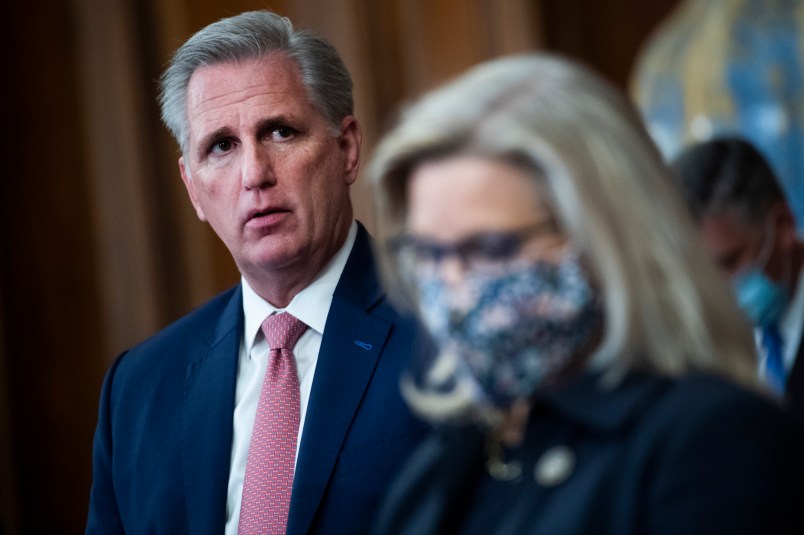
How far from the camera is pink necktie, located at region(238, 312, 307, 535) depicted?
2.07 m

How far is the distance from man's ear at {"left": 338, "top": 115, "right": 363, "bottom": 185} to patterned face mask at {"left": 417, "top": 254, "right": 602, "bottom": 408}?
1.15 m

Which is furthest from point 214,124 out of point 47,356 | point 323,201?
point 47,356

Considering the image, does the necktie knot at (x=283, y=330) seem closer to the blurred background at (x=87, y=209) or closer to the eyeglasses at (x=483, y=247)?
the eyeglasses at (x=483, y=247)

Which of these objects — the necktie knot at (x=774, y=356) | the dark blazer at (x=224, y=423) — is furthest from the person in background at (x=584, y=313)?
the necktie knot at (x=774, y=356)

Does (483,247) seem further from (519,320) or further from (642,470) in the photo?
(642,470)

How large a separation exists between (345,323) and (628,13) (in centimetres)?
329

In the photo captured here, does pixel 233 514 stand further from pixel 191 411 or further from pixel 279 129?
pixel 279 129

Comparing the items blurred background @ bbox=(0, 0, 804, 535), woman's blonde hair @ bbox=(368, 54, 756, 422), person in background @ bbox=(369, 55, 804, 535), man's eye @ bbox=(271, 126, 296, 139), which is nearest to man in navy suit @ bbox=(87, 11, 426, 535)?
man's eye @ bbox=(271, 126, 296, 139)

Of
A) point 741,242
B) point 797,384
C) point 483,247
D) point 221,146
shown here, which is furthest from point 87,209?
point 483,247

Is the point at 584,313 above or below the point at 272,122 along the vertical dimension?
below

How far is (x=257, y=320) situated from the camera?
233 centimetres

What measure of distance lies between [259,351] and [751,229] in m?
1.17

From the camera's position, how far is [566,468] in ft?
4.28

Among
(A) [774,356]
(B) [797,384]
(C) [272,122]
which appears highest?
(C) [272,122]
